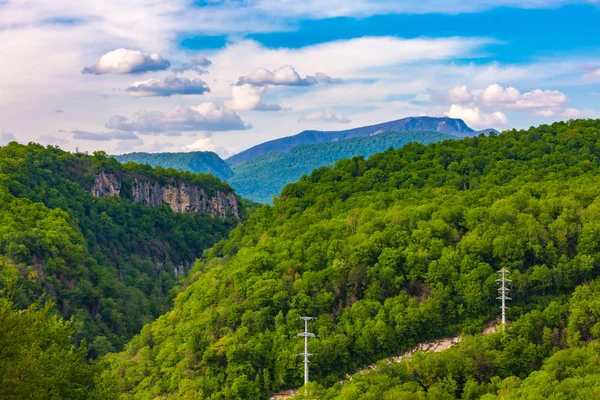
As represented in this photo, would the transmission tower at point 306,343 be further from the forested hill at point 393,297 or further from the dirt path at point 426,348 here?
the dirt path at point 426,348

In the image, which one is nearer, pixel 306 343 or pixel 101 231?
pixel 306 343

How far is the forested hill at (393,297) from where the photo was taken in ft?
172

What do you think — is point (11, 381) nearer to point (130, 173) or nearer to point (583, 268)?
point (583, 268)

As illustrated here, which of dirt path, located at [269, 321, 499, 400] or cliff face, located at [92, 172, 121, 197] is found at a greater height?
cliff face, located at [92, 172, 121, 197]

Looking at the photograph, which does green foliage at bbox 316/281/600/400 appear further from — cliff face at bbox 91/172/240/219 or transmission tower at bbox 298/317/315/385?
cliff face at bbox 91/172/240/219

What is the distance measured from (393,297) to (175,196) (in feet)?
382

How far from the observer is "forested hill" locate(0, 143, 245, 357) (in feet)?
297

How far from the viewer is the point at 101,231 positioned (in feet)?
443

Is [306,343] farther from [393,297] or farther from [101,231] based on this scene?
[101,231]

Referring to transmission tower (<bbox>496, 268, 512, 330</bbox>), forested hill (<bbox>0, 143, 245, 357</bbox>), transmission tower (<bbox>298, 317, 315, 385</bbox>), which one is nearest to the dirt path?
transmission tower (<bbox>496, 268, 512, 330</bbox>)

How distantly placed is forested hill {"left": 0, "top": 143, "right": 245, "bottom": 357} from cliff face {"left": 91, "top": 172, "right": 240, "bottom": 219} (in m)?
0.23

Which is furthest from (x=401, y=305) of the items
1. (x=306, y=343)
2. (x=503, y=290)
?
(x=306, y=343)

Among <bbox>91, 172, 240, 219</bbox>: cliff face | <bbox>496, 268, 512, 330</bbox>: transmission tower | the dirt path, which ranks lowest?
the dirt path

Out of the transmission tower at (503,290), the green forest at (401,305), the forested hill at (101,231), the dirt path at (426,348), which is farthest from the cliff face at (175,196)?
the transmission tower at (503,290)
